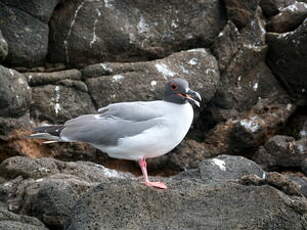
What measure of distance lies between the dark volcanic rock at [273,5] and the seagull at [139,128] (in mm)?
4738

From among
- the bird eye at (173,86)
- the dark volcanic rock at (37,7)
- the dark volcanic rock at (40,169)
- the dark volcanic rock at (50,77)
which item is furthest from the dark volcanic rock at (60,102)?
the bird eye at (173,86)

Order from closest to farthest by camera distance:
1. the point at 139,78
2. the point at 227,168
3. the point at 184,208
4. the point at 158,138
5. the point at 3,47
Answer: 1. the point at 184,208
2. the point at 158,138
3. the point at 227,168
4. the point at 3,47
5. the point at 139,78

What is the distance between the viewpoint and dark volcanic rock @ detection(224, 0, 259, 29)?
1011 cm

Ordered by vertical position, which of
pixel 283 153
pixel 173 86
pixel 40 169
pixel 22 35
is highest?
pixel 173 86

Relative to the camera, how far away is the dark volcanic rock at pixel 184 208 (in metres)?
5.32

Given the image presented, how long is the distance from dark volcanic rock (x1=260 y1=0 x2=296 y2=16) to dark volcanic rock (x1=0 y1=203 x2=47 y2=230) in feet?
19.8

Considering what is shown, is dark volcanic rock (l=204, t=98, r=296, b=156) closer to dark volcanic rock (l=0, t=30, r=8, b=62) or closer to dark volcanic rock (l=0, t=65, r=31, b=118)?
dark volcanic rock (l=0, t=65, r=31, b=118)

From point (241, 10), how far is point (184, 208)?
17.4 ft

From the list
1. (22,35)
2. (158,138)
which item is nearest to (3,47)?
(22,35)

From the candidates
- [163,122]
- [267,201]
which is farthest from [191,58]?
[267,201]

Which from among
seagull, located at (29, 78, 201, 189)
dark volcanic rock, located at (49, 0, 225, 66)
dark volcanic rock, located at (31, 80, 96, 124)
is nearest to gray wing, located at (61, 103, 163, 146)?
seagull, located at (29, 78, 201, 189)

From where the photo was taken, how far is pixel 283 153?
9.96 metres

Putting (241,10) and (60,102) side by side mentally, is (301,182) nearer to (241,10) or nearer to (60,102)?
(241,10)

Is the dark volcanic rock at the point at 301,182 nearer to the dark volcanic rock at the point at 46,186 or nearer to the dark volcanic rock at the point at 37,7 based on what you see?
the dark volcanic rock at the point at 46,186
